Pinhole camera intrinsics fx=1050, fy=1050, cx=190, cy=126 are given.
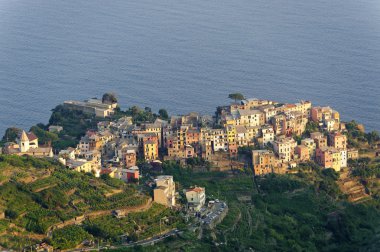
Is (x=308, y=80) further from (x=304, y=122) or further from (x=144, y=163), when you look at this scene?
(x=144, y=163)

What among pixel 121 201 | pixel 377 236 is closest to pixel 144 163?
pixel 121 201

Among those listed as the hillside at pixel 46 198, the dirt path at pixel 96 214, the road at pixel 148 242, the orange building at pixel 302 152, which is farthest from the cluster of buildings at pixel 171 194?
the orange building at pixel 302 152

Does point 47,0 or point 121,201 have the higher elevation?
point 47,0

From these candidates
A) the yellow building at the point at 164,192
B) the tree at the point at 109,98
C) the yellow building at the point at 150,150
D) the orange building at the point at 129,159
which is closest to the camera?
the yellow building at the point at 164,192

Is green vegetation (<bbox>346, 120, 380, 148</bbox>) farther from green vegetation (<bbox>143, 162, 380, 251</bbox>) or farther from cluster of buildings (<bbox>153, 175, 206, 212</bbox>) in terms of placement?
cluster of buildings (<bbox>153, 175, 206, 212</bbox>)

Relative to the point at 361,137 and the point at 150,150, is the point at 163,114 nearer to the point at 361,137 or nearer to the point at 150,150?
the point at 150,150

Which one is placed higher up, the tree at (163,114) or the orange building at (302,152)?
the tree at (163,114)

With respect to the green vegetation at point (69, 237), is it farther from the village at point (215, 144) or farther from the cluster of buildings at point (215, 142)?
the cluster of buildings at point (215, 142)

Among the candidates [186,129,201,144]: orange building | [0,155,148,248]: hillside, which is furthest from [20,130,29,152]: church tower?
[186,129,201,144]: orange building
